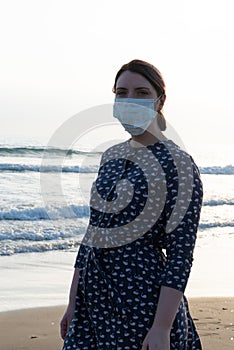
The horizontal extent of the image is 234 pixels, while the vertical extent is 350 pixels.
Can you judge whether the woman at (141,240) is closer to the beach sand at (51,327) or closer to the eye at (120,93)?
the eye at (120,93)

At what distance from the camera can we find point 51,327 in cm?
673

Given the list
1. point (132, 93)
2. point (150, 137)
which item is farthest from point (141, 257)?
point (132, 93)

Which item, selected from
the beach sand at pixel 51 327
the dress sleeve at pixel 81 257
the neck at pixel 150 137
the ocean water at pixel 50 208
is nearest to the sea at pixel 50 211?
the ocean water at pixel 50 208

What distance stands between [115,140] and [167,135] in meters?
0.83

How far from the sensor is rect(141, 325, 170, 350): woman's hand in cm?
273

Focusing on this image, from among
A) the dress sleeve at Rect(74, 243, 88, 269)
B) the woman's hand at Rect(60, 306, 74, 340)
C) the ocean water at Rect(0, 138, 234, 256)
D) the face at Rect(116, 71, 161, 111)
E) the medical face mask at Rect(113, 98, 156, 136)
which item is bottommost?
the ocean water at Rect(0, 138, 234, 256)

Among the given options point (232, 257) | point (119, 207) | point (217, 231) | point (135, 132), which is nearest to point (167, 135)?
point (135, 132)

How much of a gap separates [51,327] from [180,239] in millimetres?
4133

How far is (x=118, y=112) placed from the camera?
10.1ft

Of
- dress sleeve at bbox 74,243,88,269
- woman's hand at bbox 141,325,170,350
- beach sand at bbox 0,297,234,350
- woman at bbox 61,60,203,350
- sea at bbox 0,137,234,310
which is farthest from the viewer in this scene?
sea at bbox 0,137,234,310

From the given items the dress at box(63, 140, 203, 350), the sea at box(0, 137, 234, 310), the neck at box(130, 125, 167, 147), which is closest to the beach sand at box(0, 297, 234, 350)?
the sea at box(0, 137, 234, 310)

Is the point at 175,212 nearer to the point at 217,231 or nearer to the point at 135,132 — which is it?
the point at 135,132

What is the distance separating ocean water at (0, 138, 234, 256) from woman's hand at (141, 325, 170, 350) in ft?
8.78

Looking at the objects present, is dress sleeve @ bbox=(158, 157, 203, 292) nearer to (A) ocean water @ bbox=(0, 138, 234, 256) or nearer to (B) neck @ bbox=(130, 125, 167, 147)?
(B) neck @ bbox=(130, 125, 167, 147)
